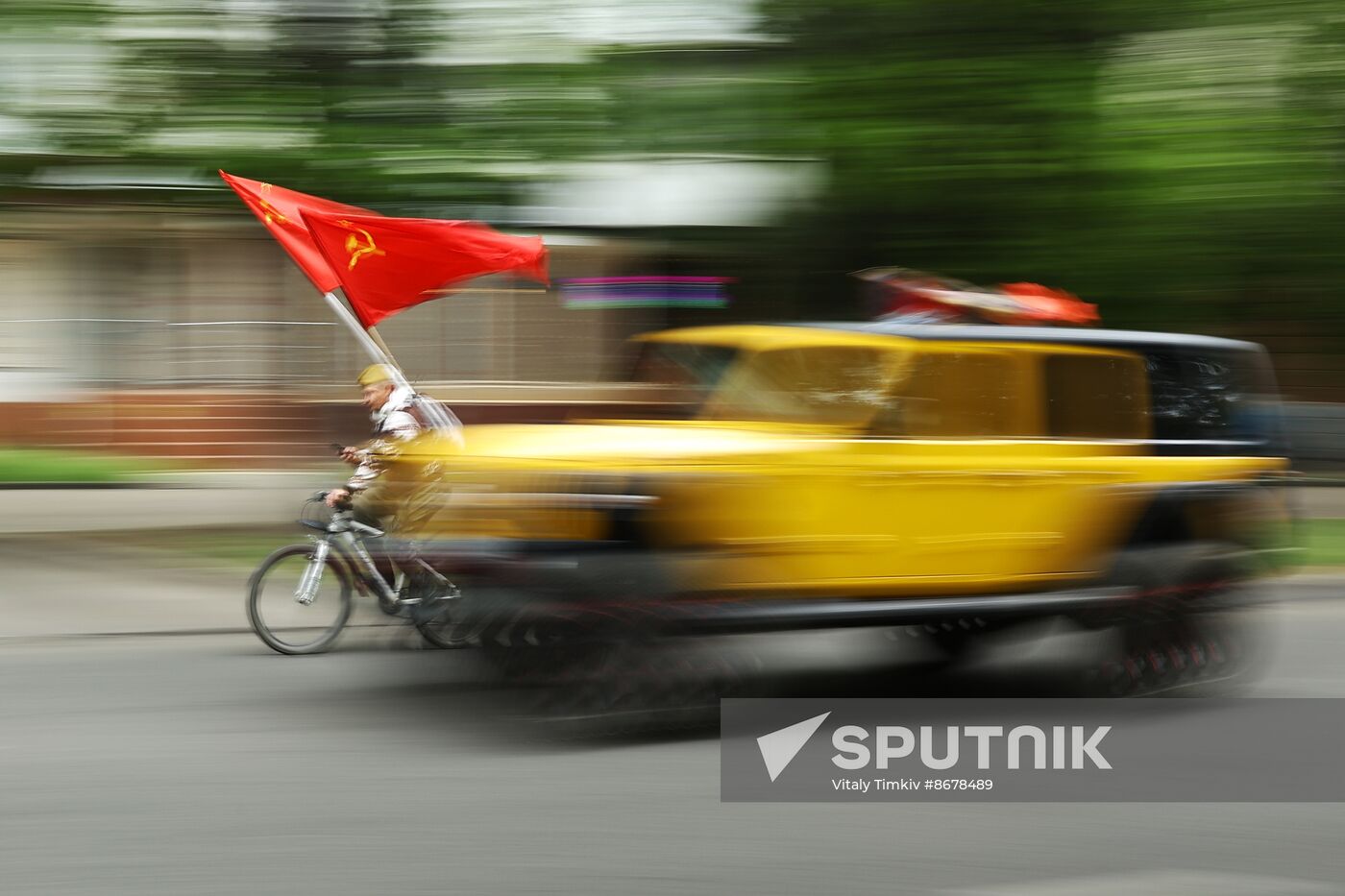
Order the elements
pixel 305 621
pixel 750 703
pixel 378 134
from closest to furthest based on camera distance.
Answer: pixel 750 703 < pixel 305 621 < pixel 378 134

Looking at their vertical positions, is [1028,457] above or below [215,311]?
above

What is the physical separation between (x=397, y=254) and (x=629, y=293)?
1364 centimetres

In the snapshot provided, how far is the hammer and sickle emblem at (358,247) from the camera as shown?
30.1 feet

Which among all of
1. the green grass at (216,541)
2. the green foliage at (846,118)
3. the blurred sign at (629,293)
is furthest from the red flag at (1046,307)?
the blurred sign at (629,293)

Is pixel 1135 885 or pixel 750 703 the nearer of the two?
pixel 1135 885

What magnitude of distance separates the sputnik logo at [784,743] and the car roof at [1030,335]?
5.85 ft

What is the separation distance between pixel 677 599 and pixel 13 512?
10.7m

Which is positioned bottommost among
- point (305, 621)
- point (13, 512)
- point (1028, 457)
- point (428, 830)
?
point (13, 512)

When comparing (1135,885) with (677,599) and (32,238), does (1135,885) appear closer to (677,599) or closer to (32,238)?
(677,599)

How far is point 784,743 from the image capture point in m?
6.70

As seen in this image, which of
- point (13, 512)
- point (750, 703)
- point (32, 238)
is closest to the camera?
point (750, 703)

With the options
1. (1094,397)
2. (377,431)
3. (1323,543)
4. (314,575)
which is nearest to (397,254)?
(377,431)

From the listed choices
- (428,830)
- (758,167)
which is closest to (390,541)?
(428,830)

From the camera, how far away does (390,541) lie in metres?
7.67
